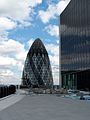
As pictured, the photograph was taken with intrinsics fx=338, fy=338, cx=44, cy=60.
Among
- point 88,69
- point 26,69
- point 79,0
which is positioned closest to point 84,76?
point 88,69

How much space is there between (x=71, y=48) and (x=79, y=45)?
8.67 meters

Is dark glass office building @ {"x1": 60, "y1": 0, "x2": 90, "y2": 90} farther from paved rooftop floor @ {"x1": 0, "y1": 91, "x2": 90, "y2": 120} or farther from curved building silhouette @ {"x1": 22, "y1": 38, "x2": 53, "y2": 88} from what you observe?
curved building silhouette @ {"x1": 22, "y1": 38, "x2": 53, "y2": 88}

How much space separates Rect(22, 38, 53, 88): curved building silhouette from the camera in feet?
479

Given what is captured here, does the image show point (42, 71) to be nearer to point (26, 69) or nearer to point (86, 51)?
point (26, 69)

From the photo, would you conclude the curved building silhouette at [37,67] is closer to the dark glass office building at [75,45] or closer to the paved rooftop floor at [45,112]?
the dark glass office building at [75,45]

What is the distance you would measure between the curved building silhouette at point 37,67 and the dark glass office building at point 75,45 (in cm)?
5909

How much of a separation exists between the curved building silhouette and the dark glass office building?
5909cm

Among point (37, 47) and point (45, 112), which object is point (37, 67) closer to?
point (37, 47)

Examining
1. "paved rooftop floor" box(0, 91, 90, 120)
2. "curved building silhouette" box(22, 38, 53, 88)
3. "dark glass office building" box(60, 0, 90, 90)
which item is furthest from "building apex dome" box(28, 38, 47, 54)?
"paved rooftop floor" box(0, 91, 90, 120)

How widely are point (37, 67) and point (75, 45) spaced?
79998mm

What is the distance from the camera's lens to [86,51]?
60.6 m

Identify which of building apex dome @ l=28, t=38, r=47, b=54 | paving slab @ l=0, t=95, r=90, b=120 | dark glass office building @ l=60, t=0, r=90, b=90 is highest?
building apex dome @ l=28, t=38, r=47, b=54

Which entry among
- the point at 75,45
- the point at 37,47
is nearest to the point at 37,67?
the point at 37,47

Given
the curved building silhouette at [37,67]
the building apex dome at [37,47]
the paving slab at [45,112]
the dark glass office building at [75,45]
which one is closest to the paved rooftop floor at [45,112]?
the paving slab at [45,112]
